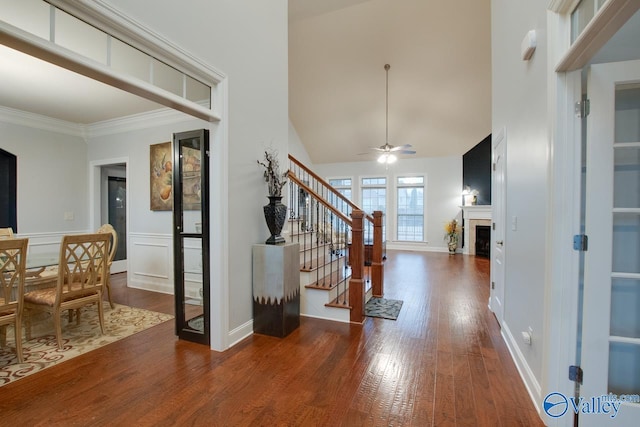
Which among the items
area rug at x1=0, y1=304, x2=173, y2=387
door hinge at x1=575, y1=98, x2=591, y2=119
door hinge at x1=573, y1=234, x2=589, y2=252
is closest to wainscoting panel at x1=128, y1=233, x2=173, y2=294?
area rug at x1=0, y1=304, x2=173, y2=387

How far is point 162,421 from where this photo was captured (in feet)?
5.41

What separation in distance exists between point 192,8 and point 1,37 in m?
1.31

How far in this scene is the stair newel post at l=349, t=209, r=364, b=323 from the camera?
3.08 meters

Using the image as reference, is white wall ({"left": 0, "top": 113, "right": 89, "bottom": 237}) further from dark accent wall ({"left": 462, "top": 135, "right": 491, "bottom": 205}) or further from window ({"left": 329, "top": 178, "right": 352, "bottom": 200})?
dark accent wall ({"left": 462, "top": 135, "right": 491, "bottom": 205})

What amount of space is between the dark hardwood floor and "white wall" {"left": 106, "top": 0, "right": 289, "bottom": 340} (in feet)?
1.94

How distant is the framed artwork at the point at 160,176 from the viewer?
14.5ft

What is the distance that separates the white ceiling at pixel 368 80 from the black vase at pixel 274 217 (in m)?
2.72

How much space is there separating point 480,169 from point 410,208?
2.24m

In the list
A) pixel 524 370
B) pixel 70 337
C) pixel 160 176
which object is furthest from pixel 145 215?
pixel 524 370

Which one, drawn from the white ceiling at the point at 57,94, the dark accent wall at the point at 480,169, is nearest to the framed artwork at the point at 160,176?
the white ceiling at the point at 57,94

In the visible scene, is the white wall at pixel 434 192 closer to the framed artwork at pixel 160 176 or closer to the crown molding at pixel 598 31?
the framed artwork at pixel 160 176

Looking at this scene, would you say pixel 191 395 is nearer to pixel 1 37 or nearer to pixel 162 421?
pixel 162 421

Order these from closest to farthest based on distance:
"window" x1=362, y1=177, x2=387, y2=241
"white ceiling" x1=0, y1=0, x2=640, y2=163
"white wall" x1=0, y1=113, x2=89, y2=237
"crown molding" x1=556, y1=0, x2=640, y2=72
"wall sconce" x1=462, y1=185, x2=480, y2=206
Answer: "crown molding" x1=556, y1=0, x2=640, y2=72
"white ceiling" x1=0, y1=0, x2=640, y2=163
"white wall" x1=0, y1=113, x2=89, y2=237
"wall sconce" x1=462, y1=185, x2=480, y2=206
"window" x1=362, y1=177, x2=387, y2=241

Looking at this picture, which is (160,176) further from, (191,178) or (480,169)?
(480,169)
